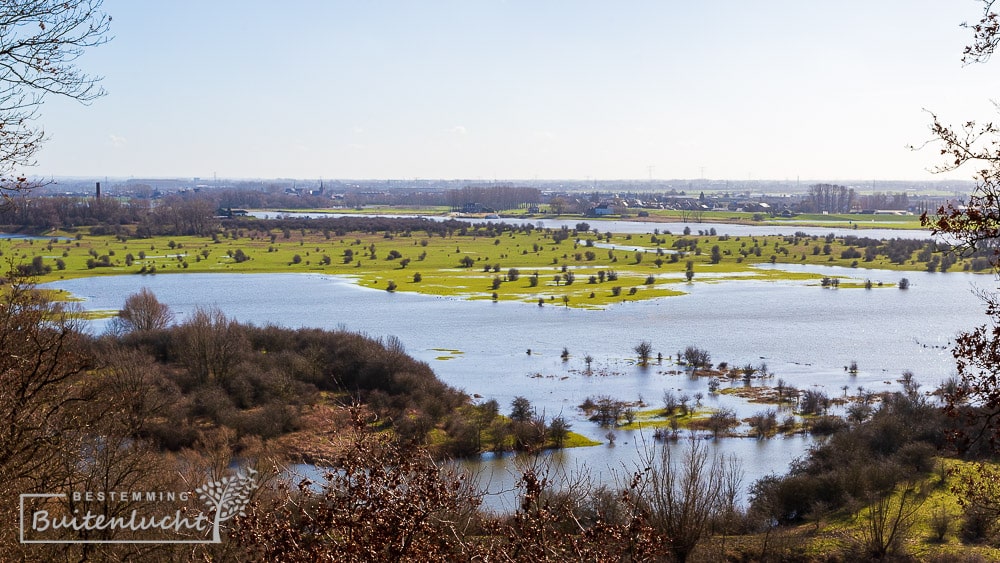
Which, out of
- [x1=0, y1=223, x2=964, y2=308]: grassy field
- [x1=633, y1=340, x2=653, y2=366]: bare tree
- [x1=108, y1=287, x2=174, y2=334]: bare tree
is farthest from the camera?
[x1=0, y1=223, x2=964, y2=308]: grassy field

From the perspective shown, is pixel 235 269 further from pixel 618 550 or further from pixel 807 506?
pixel 618 550

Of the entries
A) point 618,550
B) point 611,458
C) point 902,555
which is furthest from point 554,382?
point 618,550

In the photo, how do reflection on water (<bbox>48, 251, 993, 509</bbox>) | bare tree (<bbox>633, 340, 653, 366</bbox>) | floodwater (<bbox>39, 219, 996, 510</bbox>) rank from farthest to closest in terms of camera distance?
bare tree (<bbox>633, 340, 653, 366</bbox>) < reflection on water (<bbox>48, 251, 993, 509</bbox>) < floodwater (<bbox>39, 219, 996, 510</bbox>)

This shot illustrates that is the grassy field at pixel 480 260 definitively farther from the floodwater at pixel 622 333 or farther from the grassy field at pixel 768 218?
the grassy field at pixel 768 218

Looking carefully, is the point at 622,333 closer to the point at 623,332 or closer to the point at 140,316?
the point at 623,332

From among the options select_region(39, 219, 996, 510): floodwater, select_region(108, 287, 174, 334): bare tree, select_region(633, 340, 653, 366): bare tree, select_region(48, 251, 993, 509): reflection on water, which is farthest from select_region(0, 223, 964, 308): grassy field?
select_region(108, 287, 174, 334): bare tree

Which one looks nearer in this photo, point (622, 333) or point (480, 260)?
point (622, 333)

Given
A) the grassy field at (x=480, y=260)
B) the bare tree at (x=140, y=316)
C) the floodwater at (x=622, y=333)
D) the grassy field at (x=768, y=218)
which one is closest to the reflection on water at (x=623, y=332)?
the floodwater at (x=622, y=333)

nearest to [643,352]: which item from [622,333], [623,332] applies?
[622,333]

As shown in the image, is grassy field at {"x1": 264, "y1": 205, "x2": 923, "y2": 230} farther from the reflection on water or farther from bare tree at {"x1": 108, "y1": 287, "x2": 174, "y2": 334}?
bare tree at {"x1": 108, "y1": 287, "x2": 174, "y2": 334}
